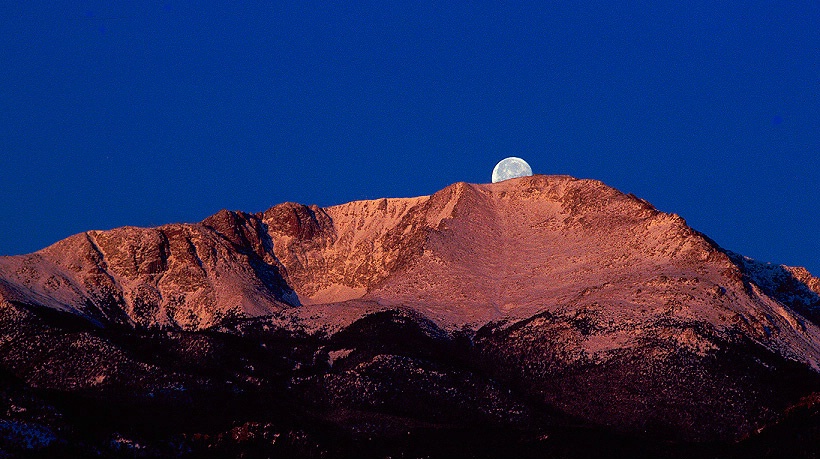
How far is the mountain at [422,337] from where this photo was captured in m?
89.2

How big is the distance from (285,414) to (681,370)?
115ft

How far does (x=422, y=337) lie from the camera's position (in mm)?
114625

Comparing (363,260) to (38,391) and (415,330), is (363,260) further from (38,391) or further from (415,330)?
(38,391)

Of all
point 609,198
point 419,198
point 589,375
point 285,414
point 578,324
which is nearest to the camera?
point 285,414

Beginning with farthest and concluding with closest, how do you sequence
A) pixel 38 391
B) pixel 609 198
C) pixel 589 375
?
pixel 609 198 < pixel 589 375 < pixel 38 391

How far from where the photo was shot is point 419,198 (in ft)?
552

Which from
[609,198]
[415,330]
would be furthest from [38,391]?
[609,198]

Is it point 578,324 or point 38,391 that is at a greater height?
point 578,324

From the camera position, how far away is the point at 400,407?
9794cm

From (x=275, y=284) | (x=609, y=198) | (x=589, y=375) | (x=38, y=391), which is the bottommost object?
(x=38, y=391)

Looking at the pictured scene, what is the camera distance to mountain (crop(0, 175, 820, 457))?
3511 inches

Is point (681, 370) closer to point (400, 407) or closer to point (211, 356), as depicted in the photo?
point (400, 407)

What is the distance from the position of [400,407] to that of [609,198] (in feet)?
198

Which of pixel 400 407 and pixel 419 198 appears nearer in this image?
pixel 400 407
